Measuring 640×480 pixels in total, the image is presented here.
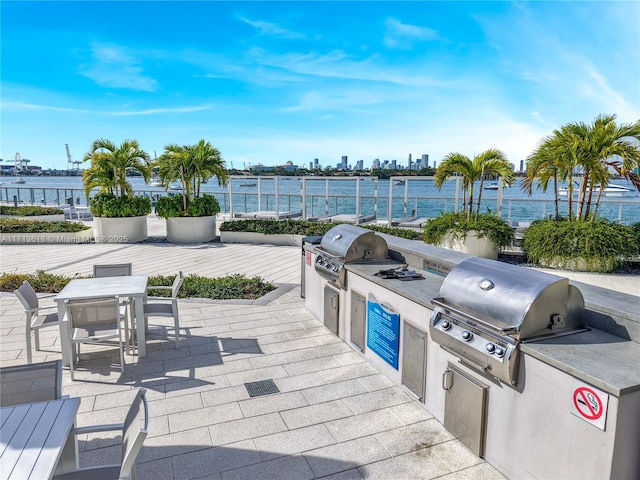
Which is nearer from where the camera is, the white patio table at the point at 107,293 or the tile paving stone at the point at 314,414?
the tile paving stone at the point at 314,414

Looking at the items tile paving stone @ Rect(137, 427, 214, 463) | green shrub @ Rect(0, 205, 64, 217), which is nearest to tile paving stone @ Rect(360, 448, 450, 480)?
tile paving stone @ Rect(137, 427, 214, 463)

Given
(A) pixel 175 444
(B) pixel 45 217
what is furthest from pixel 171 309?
(B) pixel 45 217

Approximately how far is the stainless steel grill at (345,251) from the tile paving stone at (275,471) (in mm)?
2139

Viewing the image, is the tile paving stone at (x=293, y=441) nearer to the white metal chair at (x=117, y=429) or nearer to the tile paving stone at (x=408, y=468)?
the tile paving stone at (x=408, y=468)

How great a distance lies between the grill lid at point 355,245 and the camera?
182 inches

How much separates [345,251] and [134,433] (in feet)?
9.83

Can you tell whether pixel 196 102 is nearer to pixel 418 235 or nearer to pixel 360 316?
pixel 418 235

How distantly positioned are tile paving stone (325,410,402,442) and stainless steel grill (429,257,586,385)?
2.71ft

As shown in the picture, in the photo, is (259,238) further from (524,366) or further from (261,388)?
(524,366)

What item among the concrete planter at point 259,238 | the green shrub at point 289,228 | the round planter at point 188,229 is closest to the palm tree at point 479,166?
the green shrub at point 289,228

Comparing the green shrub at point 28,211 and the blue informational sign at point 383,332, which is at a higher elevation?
the green shrub at point 28,211

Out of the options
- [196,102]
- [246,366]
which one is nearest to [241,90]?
[196,102]

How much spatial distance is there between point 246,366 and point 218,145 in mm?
9972

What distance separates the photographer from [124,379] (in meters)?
3.94
